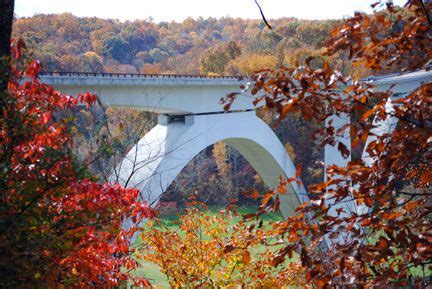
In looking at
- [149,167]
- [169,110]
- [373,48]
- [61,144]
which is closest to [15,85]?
[61,144]

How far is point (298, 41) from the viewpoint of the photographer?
134ft

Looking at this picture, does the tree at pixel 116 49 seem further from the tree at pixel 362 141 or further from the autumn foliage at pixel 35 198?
the tree at pixel 362 141

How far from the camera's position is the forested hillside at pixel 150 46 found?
117 feet

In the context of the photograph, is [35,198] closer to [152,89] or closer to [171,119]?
[152,89]

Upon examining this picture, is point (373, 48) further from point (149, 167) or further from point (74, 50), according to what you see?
point (74, 50)

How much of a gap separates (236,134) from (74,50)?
26.3 metres

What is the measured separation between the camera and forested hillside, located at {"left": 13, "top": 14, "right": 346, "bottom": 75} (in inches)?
1403

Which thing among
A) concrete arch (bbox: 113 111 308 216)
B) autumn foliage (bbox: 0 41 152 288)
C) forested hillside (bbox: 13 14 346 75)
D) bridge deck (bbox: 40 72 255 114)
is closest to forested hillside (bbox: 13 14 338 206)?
forested hillside (bbox: 13 14 346 75)

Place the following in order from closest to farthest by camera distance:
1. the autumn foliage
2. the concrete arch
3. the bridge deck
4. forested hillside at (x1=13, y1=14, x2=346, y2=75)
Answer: the autumn foliage, the bridge deck, the concrete arch, forested hillside at (x1=13, y1=14, x2=346, y2=75)

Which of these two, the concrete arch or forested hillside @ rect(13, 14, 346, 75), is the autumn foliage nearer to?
the concrete arch

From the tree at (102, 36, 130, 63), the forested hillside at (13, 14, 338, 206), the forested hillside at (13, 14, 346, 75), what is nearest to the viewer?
the forested hillside at (13, 14, 338, 206)

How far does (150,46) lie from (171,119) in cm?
3731

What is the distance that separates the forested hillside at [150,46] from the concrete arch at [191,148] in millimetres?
12956

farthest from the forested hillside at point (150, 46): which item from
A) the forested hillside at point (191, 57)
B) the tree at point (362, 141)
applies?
the tree at point (362, 141)
